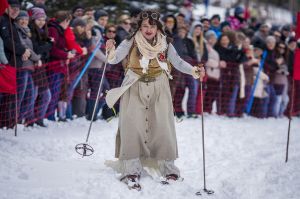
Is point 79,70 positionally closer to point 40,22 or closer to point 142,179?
point 40,22

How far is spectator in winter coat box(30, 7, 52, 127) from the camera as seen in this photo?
27.8 ft

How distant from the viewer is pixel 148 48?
226 inches

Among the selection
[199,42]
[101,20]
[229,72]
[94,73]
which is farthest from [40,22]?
[229,72]

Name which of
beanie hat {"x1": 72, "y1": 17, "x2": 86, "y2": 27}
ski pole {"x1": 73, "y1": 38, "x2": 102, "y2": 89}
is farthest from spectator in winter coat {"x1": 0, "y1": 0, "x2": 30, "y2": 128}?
beanie hat {"x1": 72, "y1": 17, "x2": 86, "y2": 27}

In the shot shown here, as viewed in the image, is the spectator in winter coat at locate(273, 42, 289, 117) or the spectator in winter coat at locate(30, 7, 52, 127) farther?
the spectator in winter coat at locate(273, 42, 289, 117)

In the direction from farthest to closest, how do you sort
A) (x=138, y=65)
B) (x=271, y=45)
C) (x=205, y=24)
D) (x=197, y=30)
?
(x=271, y=45)
(x=205, y=24)
(x=197, y=30)
(x=138, y=65)

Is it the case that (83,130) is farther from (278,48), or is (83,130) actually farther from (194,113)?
(278,48)

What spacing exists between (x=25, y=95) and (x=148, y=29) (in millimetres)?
3326

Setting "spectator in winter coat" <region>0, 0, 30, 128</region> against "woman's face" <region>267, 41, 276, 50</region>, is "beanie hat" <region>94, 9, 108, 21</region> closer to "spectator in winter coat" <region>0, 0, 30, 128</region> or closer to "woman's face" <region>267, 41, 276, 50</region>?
"spectator in winter coat" <region>0, 0, 30, 128</region>

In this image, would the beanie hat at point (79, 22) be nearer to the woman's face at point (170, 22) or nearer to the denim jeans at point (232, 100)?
the woman's face at point (170, 22)

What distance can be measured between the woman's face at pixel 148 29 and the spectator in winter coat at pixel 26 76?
2965mm

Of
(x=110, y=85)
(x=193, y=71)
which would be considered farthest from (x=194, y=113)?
(x=193, y=71)

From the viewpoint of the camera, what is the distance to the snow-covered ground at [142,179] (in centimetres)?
549

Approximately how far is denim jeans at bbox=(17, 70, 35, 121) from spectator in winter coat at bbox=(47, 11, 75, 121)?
59cm
